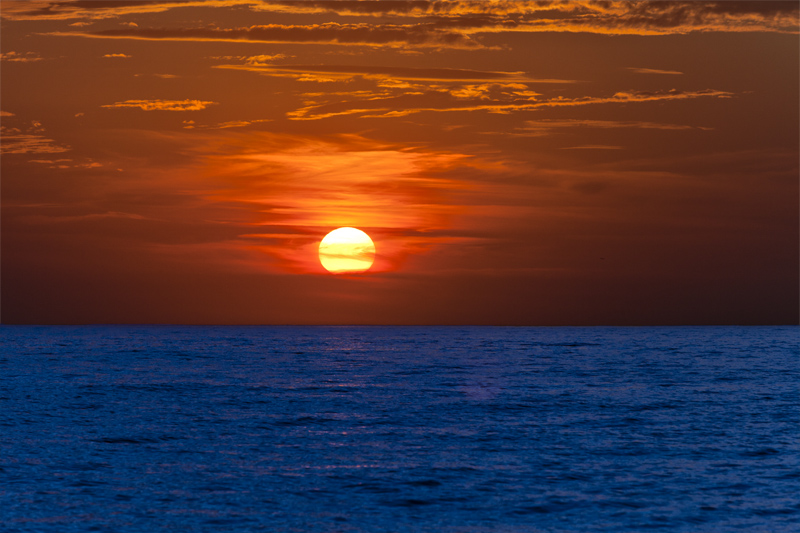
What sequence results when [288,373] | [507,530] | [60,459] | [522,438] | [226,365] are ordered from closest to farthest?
1. [507,530]
2. [60,459]
3. [522,438]
4. [288,373]
5. [226,365]

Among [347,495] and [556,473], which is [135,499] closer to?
[347,495]

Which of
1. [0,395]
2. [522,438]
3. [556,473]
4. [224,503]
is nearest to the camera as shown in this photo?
[224,503]

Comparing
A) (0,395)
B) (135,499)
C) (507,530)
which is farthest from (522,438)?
(0,395)

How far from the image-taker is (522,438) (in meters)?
30.8

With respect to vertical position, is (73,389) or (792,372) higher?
(792,372)

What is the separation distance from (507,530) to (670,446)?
1312cm

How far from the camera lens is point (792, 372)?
71125 mm

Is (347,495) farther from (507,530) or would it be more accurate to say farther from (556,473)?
(556,473)

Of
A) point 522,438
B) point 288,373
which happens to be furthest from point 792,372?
point 522,438

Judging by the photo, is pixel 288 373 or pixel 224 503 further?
pixel 288 373

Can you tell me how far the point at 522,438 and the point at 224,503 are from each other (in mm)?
14156

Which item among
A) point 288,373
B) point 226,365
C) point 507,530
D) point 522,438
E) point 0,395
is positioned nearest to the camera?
point 507,530

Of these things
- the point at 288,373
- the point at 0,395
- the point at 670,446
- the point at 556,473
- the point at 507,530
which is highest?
the point at 288,373

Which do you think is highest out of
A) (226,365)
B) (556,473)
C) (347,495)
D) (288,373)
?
(226,365)
